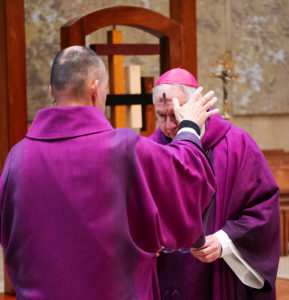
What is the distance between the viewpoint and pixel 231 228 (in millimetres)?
2965

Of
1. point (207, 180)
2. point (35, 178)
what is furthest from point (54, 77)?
point (207, 180)

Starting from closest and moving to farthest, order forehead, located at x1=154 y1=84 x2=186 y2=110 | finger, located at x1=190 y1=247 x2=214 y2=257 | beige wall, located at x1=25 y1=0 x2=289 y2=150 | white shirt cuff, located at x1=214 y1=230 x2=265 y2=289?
finger, located at x1=190 y1=247 x2=214 y2=257 → white shirt cuff, located at x1=214 y1=230 x2=265 y2=289 → forehead, located at x1=154 y1=84 x2=186 y2=110 → beige wall, located at x1=25 y1=0 x2=289 y2=150

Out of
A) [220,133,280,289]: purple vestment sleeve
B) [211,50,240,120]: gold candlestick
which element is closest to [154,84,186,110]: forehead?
[220,133,280,289]: purple vestment sleeve

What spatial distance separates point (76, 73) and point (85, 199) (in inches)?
17.5

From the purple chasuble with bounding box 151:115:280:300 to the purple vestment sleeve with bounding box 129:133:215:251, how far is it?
71 cm

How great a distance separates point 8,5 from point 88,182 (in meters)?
3.19

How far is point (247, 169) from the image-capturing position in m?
3.08

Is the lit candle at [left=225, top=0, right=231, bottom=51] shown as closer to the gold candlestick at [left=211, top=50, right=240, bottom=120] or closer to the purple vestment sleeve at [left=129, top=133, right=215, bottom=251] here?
the gold candlestick at [left=211, top=50, right=240, bottom=120]

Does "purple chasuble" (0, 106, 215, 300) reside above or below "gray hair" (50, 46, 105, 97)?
below

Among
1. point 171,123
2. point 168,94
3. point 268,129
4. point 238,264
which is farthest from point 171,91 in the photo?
point 268,129

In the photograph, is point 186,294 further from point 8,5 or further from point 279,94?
point 279,94

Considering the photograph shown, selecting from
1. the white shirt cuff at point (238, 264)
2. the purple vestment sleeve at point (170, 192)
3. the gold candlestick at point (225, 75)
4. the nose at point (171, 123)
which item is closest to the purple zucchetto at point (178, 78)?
the nose at point (171, 123)

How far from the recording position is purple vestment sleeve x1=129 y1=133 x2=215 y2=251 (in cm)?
216

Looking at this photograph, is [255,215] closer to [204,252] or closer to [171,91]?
[204,252]
